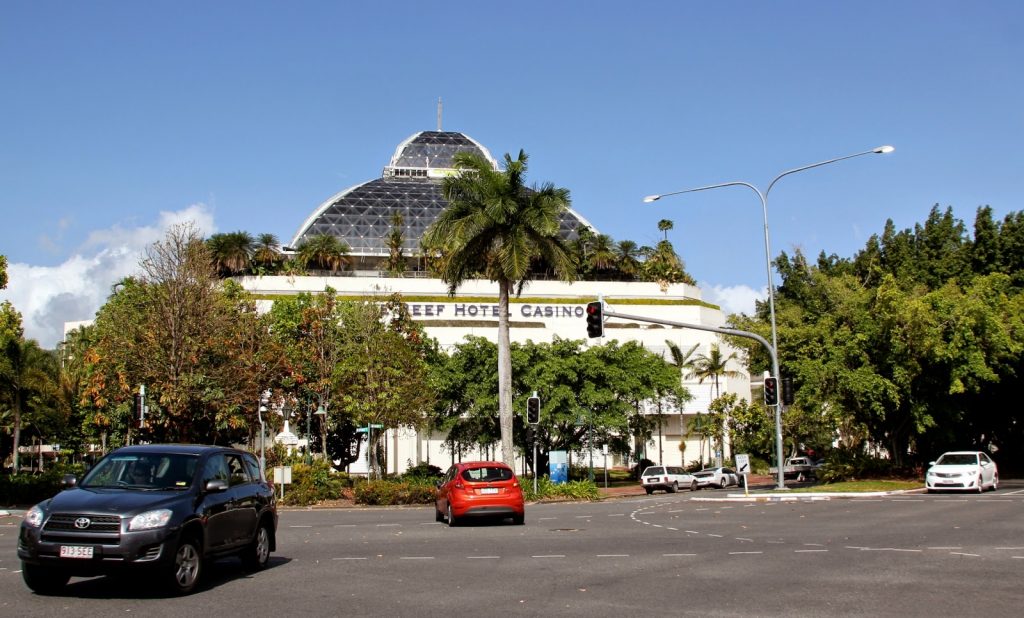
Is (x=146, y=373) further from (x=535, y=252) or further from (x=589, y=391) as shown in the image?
(x=589, y=391)

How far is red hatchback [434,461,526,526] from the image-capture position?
22266 mm

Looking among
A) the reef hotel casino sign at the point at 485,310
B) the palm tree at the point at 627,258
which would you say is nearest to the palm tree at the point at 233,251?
the reef hotel casino sign at the point at 485,310

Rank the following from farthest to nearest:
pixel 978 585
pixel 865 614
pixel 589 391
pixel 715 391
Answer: pixel 715 391 < pixel 589 391 < pixel 978 585 < pixel 865 614

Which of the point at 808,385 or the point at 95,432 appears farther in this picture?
the point at 95,432

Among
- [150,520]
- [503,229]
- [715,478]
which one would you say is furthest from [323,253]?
[150,520]

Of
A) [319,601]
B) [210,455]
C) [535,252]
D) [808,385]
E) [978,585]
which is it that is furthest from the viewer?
[808,385]

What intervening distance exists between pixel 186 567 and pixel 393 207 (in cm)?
8786

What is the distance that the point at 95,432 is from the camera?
51.5m

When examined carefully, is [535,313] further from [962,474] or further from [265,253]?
[962,474]

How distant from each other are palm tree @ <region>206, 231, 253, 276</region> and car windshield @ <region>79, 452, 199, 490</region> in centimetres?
6506

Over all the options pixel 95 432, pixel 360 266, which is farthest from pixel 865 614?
pixel 360 266

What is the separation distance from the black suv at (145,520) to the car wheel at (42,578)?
0.01 metres

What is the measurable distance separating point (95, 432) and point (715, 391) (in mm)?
42837

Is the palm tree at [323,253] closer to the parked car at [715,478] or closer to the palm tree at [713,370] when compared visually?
the palm tree at [713,370]
